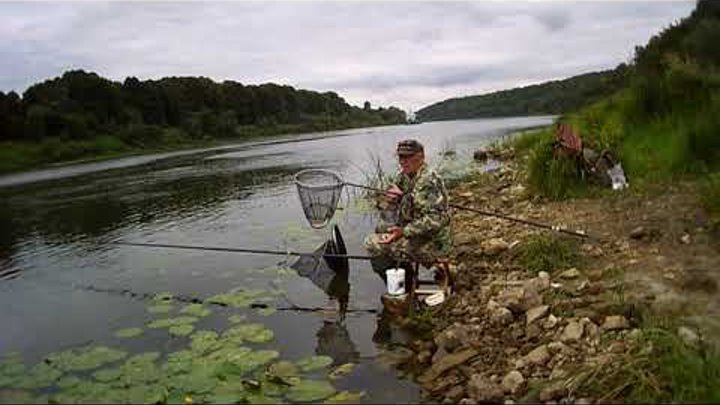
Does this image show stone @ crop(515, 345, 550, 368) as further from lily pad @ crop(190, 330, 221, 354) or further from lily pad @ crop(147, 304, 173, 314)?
lily pad @ crop(147, 304, 173, 314)

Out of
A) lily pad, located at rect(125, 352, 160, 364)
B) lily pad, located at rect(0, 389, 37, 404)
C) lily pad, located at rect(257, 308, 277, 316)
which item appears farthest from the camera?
lily pad, located at rect(257, 308, 277, 316)

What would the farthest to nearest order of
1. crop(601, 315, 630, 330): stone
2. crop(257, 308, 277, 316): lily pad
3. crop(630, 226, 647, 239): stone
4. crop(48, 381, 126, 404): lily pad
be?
1. crop(257, 308, 277, 316): lily pad
2. crop(630, 226, 647, 239): stone
3. crop(48, 381, 126, 404): lily pad
4. crop(601, 315, 630, 330): stone

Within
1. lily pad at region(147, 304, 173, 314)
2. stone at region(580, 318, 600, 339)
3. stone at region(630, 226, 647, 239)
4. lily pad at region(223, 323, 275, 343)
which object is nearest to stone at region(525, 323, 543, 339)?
stone at region(580, 318, 600, 339)

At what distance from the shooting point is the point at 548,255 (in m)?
7.88

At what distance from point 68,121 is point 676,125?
7136 cm

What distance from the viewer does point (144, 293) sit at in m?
9.99

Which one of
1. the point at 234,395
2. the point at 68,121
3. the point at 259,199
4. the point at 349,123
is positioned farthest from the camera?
the point at 349,123

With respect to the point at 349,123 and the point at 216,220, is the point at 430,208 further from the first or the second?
the point at 349,123

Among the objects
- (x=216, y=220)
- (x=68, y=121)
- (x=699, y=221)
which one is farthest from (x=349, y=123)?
(x=699, y=221)

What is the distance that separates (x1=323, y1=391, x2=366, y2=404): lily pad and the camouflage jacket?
215 cm

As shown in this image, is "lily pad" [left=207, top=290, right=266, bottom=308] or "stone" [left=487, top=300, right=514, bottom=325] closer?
"stone" [left=487, top=300, right=514, bottom=325]

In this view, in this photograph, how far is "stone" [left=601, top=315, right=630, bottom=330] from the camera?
5.57 metres

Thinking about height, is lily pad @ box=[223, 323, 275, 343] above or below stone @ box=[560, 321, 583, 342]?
below

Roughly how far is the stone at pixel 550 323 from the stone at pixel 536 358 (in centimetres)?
40
